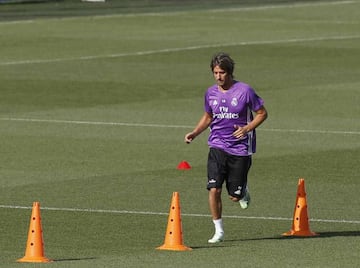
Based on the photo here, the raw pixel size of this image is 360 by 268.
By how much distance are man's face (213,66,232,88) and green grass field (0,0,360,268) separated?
5.28 ft

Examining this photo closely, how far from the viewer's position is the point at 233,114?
16.3 meters

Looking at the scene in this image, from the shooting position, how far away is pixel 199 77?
37.2m

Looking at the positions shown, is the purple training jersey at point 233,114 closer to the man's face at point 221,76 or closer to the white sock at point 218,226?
the man's face at point 221,76

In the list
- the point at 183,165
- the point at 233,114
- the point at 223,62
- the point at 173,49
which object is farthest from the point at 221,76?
the point at 173,49

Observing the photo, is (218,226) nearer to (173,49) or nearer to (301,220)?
(301,220)

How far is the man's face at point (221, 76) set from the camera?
1608 cm

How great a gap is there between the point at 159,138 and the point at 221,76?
9.93 metres

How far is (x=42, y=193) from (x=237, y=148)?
13.6 ft

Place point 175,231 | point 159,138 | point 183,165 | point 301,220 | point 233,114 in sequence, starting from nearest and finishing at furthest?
point 175,231 → point 233,114 → point 301,220 → point 183,165 → point 159,138

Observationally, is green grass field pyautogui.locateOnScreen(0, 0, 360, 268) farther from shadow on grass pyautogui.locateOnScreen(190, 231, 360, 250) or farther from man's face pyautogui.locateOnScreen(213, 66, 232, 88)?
man's face pyautogui.locateOnScreen(213, 66, 232, 88)

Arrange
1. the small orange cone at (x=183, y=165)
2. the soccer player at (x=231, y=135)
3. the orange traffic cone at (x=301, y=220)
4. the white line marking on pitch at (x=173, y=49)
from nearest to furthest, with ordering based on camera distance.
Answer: the soccer player at (x=231, y=135)
the orange traffic cone at (x=301, y=220)
the small orange cone at (x=183, y=165)
the white line marking on pitch at (x=173, y=49)

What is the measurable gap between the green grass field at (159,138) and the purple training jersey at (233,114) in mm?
952

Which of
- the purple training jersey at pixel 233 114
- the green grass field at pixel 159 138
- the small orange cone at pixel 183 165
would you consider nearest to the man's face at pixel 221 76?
the purple training jersey at pixel 233 114

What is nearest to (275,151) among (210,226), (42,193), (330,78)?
(42,193)
